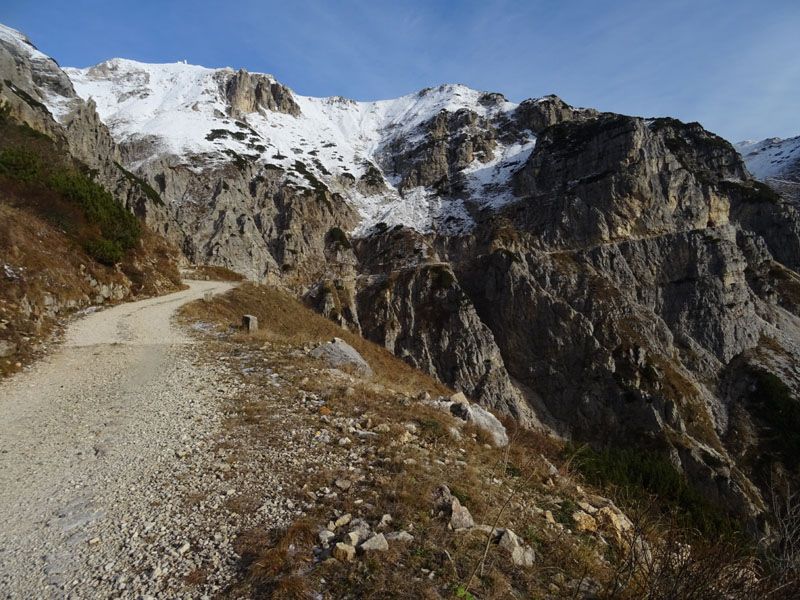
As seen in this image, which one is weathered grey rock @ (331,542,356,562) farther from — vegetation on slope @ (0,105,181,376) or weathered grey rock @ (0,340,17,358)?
weathered grey rock @ (0,340,17,358)

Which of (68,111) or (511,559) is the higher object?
(68,111)

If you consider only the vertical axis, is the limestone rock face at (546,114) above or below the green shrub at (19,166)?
above

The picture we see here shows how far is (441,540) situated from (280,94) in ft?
533

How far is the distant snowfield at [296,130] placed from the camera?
323 ft

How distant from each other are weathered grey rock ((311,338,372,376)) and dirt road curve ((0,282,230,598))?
13.2ft

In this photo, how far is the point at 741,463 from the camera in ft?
183

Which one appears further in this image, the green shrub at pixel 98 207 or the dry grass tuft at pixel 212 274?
the dry grass tuft at pixel 212 274

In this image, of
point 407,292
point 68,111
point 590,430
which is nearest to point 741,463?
point 590,430

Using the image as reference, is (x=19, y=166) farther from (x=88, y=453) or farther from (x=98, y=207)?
(x=88, y=453)

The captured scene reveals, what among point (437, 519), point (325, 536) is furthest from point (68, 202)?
point (437, 519)

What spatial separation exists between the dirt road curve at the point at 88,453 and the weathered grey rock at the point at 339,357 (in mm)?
4025

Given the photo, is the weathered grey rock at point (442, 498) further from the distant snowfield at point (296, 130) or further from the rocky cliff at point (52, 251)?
the distant snowfield at point (296, 130)

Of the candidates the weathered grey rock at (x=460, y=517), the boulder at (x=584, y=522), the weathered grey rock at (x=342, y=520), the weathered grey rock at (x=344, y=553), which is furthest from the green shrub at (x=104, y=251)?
the boulder at (x=584, y=522)

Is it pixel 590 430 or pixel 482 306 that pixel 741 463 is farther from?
pixel 482 306
